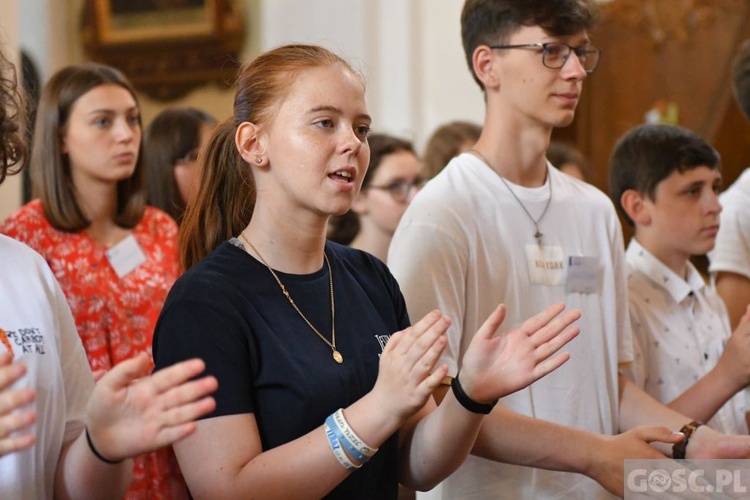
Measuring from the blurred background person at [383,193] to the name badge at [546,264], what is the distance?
5.23ft

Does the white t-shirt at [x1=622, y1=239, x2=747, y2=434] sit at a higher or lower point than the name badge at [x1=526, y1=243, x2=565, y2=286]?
lower

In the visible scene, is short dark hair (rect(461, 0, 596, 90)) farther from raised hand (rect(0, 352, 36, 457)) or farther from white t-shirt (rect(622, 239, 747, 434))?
raised hand (rect(0, 352, 36, 457))

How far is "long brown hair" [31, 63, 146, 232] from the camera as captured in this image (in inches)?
130

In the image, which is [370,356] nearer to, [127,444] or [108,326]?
[127,444]

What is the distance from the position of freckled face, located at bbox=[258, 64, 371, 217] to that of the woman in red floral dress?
1.35m

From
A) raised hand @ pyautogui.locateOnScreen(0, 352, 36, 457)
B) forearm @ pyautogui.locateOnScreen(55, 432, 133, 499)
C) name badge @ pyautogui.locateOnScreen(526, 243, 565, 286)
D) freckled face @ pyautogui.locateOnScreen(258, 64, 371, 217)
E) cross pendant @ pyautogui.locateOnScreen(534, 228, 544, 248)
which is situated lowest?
forearm @ pyautogui.locateOnScreen(55, 432, 133, 499)

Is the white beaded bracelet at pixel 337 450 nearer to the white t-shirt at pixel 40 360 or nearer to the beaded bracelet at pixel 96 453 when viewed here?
the beaded bracelet at pixel 96 453

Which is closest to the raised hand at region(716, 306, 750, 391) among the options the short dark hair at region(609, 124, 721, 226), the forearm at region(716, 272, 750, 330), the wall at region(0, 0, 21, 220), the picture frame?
the short dark hair at region(609, 124, 721, 226)

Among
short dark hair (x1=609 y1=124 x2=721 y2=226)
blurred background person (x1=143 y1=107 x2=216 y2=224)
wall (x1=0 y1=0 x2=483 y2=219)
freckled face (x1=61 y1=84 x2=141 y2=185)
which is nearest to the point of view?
short dark hair (x1=609 y1=124 x2=721 y2=226)

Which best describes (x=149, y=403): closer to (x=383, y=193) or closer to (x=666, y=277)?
(x=666, y=277)

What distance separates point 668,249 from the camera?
323cm

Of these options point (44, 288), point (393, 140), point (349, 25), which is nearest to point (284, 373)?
point (44, 288)

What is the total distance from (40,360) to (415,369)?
67 centimetres

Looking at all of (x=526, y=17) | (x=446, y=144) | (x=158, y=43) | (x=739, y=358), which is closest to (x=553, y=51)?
(x=526, y=17)
